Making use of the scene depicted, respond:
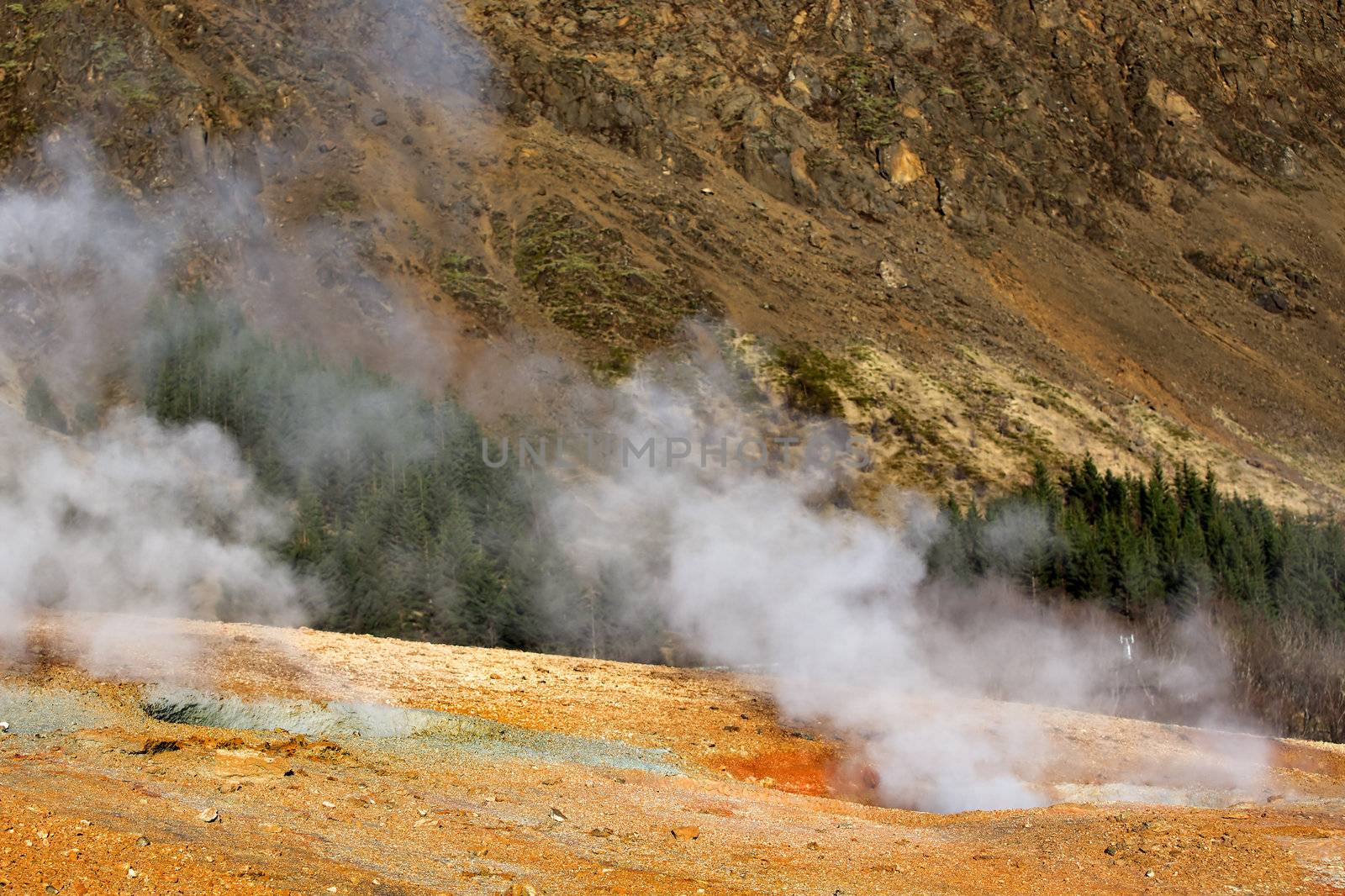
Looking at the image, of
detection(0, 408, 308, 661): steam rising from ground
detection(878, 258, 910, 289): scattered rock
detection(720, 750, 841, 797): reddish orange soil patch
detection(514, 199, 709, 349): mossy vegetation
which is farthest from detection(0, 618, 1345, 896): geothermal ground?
detection(878, 258, 910, 289): scattered rock

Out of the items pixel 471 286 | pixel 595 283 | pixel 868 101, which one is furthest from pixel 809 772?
pixel 868 101

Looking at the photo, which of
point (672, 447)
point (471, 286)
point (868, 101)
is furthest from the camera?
point (868, 101)

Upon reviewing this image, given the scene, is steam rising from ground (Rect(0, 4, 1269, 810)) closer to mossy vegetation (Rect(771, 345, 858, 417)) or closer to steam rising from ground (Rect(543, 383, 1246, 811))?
steam rising from ground (Rect(543, 383, 1246, 811))

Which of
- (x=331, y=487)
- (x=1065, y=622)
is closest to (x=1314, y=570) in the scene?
(x=1065, y=622)

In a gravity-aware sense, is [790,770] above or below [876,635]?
below

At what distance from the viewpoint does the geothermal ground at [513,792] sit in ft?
29.5

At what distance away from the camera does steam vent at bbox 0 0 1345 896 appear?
11.7m

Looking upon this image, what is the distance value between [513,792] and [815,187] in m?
69.2

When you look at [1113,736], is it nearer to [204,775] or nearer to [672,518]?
[204,775]

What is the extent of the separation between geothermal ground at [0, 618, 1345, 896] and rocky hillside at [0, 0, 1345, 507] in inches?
1508

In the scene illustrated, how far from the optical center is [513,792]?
1193 cm

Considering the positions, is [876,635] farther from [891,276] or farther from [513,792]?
[891,276]

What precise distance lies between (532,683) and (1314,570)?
36.0 m

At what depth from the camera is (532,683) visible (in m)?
17.3
